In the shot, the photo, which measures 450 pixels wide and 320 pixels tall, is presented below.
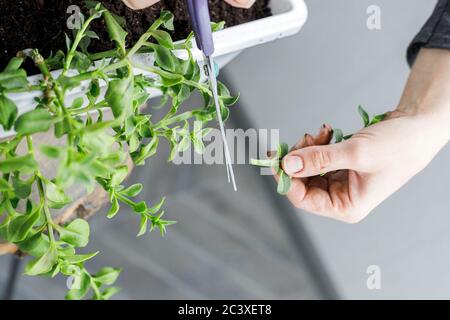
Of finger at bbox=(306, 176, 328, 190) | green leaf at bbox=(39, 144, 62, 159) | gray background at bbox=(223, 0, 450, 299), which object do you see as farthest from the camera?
gray background at bbox=(223, 0, 450, 299)

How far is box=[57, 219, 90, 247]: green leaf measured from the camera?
16.9 inches

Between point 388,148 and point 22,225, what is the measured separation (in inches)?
13.8

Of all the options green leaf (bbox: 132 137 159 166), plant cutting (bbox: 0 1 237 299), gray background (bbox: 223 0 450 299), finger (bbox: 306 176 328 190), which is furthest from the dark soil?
gray background (bbox: 223 0 450 299)

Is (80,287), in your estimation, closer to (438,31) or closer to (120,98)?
(120,98)

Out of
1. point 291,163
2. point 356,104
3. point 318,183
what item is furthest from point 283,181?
point 356,104

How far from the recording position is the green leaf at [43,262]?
1.37 ft

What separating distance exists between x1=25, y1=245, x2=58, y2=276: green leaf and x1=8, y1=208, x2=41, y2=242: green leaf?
20 millimetres

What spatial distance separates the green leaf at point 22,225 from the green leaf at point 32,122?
76 millimetres

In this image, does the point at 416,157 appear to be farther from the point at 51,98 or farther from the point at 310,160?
the point at 51,98

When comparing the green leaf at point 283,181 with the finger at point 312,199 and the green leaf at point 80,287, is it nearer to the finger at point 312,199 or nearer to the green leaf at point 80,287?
the finger at point 312,199

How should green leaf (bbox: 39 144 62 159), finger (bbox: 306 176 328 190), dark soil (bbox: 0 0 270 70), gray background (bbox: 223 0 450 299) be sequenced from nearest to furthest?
1. green leaf (bbox: 39 144 62 159)
2. dark soil (bbox: 0 0 270 70)
3. finger (bbox: 306 176 328 190)
4. gray background (bbox: 223 0 450 299)

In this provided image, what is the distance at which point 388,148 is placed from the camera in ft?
1.87

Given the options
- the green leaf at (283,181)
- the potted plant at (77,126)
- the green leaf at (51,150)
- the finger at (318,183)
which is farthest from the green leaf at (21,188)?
the finger at (318,183)

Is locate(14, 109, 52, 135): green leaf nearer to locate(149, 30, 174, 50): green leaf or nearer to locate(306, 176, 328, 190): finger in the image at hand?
locate(149, 30, 174, 50): green leaf
